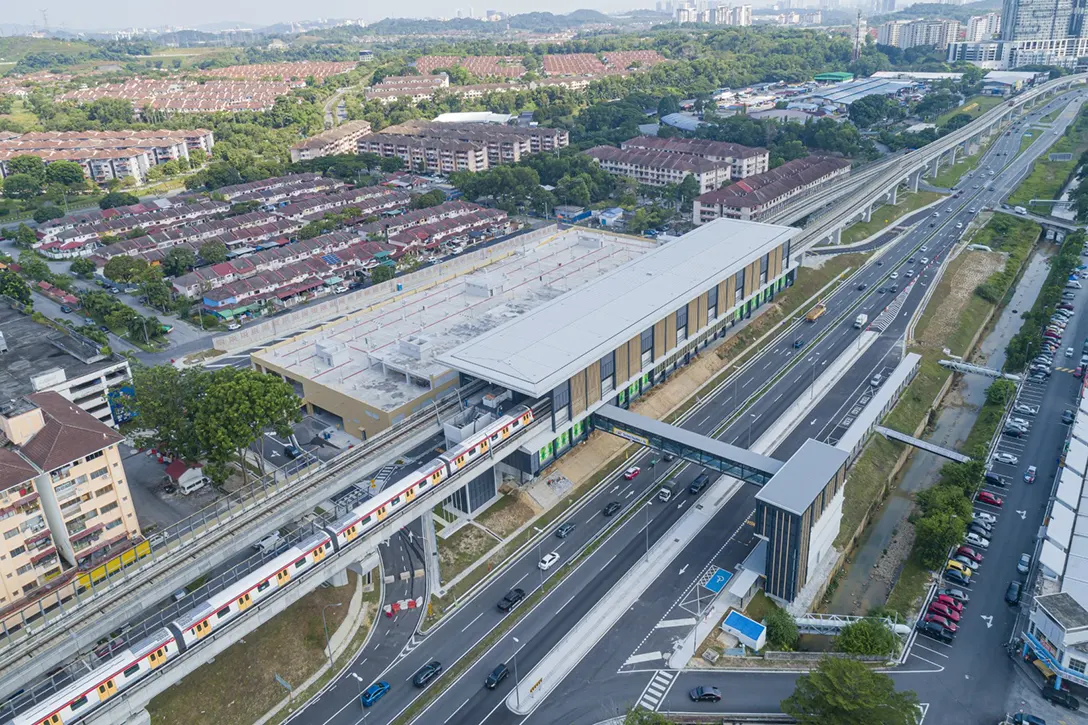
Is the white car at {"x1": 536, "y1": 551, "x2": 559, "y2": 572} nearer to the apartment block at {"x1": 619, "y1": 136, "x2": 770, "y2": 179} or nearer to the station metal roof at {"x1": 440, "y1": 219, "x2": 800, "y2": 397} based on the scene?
the station metal roof at {"x1": 440, "y1": 219, "x2": 800, "y2": 397}

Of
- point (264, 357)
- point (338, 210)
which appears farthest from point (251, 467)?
point (338, 210)

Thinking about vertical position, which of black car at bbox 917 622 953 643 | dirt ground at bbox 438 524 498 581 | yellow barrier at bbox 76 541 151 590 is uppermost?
yellow barrier at bbox 76 541 151 590

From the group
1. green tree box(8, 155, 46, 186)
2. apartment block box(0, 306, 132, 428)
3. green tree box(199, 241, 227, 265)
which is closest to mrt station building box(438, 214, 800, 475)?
apartment block box(0, 306, 132, 428)

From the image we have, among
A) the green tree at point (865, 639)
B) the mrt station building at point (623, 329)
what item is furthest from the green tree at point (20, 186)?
the green tree at point (865, 639)

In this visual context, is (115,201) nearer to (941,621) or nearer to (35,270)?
(35,270)

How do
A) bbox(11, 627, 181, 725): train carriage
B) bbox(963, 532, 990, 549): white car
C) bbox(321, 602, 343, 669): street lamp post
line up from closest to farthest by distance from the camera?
1. bbox(11, 627, 181, 725): train carriage
2. bbox(321, 602, 343, 669): street lamp post
3. bbox(963, 532, 990, 549): white car

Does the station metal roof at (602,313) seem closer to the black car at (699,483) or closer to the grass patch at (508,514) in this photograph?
the grass patch at (508,514)
